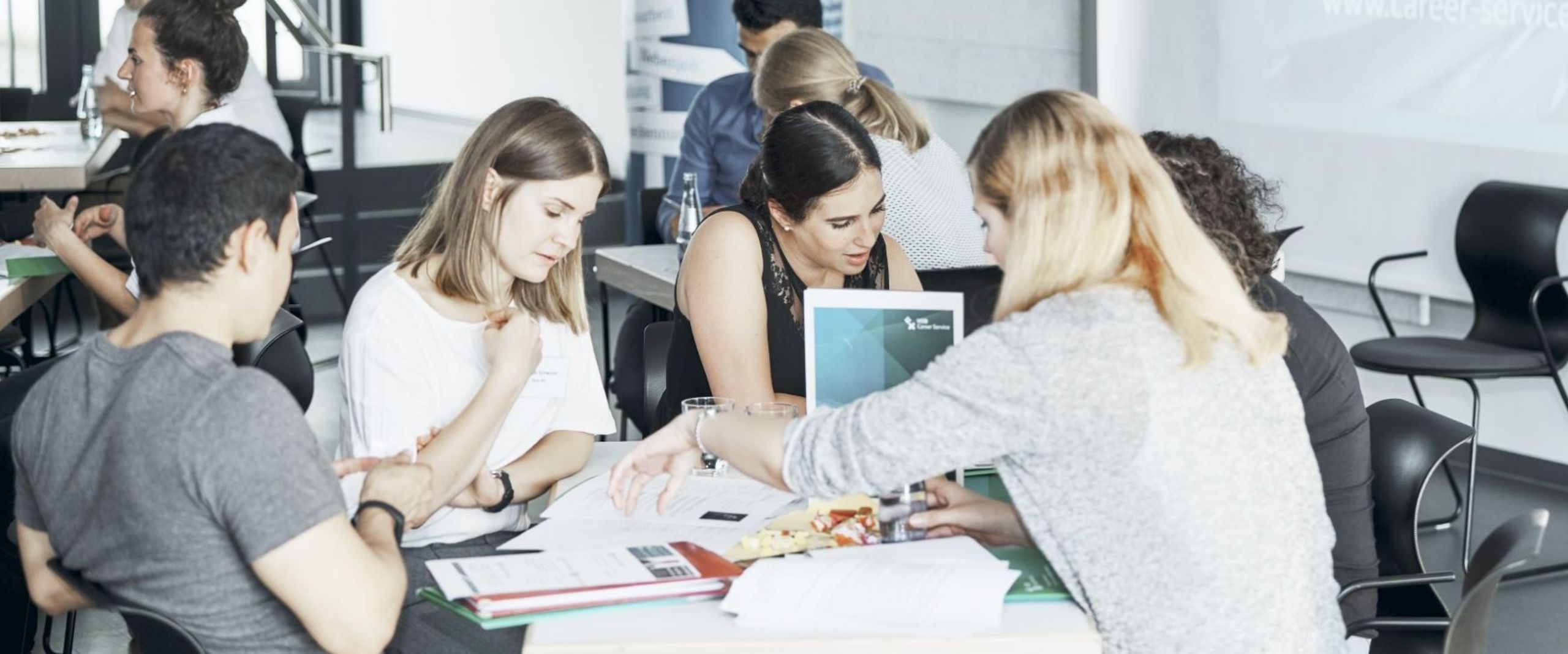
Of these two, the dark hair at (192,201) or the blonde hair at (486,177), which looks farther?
the blonde hair at (486,177)

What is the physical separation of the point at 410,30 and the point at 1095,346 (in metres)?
8.26

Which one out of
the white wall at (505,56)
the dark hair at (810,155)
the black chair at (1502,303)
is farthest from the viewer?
the white wall at (505,56)

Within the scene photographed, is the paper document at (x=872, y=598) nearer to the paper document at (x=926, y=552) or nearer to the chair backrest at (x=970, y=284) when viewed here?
A: the paper document at (x=926, y=552)

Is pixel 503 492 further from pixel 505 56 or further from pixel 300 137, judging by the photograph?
pixel 505 56

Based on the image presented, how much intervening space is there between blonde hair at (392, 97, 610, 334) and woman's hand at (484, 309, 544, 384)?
0.15m

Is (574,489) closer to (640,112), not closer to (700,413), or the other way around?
(700,413)

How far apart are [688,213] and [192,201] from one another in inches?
115

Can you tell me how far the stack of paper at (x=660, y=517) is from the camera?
1965mm

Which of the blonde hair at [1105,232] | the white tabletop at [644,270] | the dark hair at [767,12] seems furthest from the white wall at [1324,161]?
the blonde hair at [1105,232]

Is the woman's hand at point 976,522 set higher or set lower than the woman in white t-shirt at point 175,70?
lower

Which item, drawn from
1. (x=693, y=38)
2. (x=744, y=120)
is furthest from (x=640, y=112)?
(x=744, y=120)

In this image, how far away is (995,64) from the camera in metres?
6.39

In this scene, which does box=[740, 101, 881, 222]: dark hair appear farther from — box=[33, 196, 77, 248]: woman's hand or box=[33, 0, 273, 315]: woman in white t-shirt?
box=[33, 196, 77, 248]: woman's hand

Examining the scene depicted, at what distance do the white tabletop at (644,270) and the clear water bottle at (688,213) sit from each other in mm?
55
